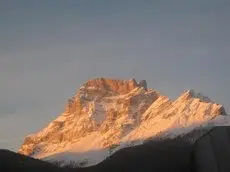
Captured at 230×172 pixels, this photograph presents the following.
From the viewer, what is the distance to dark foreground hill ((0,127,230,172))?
62.8 feet

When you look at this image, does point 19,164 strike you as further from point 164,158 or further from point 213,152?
point 213,152

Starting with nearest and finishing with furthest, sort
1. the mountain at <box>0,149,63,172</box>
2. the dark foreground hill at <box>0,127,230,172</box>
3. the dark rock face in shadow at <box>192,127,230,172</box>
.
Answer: the dark rock face in shadow at <box>192,127,230,172</box> → the dark foreground hill at <box>0,127,230,172</box> → the mountain at <box>0,149,63,172</box>

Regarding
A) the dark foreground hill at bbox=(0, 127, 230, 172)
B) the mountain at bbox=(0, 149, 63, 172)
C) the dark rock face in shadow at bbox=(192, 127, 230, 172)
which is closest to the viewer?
the dark rock face in shadow at bbox=(192, 127, 230, 172)

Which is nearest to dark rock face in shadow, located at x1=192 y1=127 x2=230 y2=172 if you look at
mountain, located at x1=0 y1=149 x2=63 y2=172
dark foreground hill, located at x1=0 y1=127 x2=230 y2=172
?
dark foreground hill, located at x1=0 y1=127 x2=230 y2=172

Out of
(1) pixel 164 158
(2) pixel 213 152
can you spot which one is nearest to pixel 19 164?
(1) pixel 164 158

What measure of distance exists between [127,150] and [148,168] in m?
3.65

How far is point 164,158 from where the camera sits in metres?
24.9

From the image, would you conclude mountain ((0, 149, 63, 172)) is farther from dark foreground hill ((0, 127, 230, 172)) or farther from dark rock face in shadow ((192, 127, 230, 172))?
dark rock face in shadow ((192, 127, 230, 172))

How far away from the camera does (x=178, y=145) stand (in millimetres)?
25969

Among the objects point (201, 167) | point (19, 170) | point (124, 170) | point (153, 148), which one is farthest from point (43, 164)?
point (201, 167)

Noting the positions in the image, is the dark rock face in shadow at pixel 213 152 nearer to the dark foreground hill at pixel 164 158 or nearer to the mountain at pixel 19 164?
the dark foreground hill at pixel 164 158

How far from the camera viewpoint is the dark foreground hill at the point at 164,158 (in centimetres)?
1916

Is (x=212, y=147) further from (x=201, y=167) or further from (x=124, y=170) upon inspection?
(x=124, y=170)

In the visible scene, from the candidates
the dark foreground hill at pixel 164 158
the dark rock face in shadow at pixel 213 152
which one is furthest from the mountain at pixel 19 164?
the dark rock face in shadow at pixel 213 152
